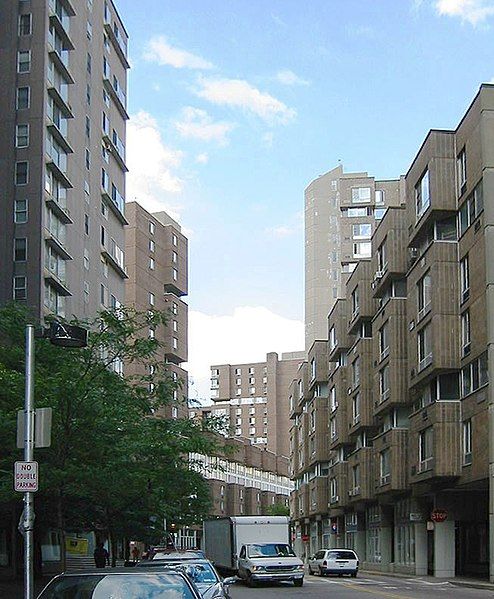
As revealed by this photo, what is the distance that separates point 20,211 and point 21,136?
13.7ft

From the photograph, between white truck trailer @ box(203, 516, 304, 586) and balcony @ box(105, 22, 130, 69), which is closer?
white truck trailer @ box(203, 516, 304, 586)

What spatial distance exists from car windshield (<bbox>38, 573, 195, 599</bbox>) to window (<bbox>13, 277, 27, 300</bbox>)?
44497 mm

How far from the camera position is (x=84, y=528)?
4125 cm

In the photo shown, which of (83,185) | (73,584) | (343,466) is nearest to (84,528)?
(83,185)

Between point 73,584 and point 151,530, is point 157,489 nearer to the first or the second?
point 151,530

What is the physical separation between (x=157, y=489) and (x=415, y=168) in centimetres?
2747

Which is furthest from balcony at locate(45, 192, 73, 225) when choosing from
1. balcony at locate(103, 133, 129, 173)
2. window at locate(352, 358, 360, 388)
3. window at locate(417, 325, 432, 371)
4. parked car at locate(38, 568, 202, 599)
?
parked car at locate(38, 568, 202, 599)

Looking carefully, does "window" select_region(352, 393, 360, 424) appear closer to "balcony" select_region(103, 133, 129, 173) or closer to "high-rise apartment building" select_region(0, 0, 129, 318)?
"high-rise apartment building" select_region(0, 0, 129, 318)

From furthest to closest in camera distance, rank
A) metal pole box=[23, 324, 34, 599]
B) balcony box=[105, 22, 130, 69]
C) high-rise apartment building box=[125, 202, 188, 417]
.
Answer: high-rise apartment building box=[125, 202, 188, 417]
balcony box=[105, 22, 130, 69]
metal pole box=[23, 324, 34, 599]

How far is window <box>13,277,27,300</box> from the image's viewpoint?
54.4 metres

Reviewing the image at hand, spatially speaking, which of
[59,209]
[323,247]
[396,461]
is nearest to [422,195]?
[396,461]

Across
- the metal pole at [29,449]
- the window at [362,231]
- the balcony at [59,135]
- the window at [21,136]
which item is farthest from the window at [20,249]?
the window at [362,231]

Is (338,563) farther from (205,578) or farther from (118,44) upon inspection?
(118,44)

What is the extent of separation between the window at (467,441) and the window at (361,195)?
8311 cm
